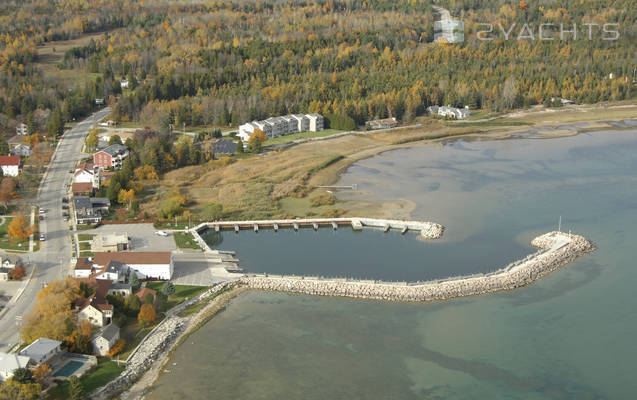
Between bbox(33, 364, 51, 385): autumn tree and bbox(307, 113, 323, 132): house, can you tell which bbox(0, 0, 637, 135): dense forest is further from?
bbox(33, 364, 51, 385): autumn tree

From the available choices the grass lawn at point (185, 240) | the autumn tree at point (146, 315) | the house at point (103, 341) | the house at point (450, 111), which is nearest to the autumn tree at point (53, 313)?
the house at point (103, 341)

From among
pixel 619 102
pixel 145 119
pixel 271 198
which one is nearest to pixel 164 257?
Result: pixel 271 198

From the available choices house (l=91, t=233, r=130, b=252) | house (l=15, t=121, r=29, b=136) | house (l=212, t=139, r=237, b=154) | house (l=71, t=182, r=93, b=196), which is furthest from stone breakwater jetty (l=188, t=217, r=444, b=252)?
house (l=15, t=121, r=29, b=136)

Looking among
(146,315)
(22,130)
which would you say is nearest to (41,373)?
(146,315)

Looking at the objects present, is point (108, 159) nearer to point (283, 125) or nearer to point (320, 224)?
A: point (283, 125)

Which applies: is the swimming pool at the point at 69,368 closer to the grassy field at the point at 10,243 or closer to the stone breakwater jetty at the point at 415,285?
the stone breakwater jetty at the point at 415,285

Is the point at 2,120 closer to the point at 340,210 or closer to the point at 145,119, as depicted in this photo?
the point at 145,119
